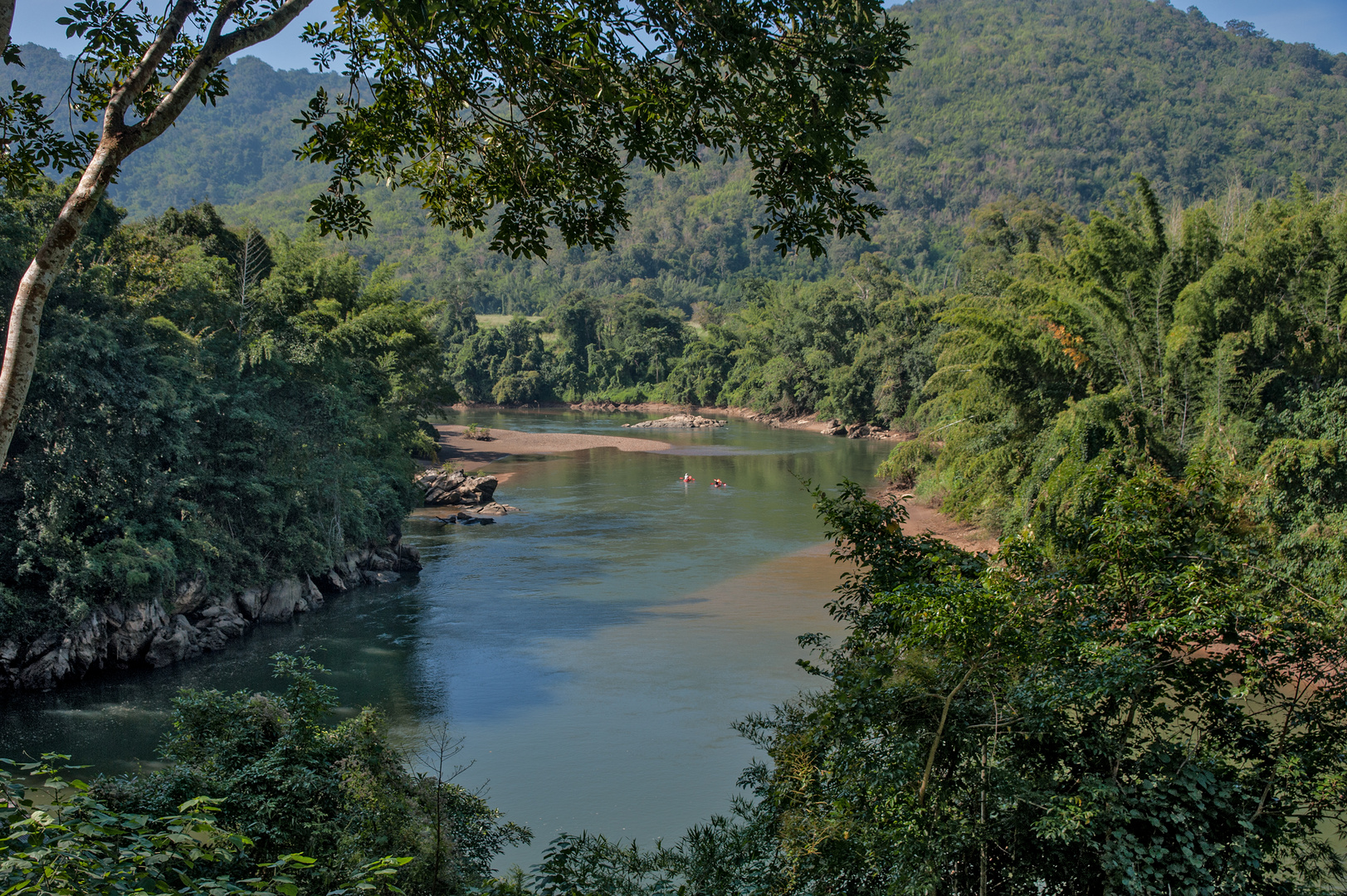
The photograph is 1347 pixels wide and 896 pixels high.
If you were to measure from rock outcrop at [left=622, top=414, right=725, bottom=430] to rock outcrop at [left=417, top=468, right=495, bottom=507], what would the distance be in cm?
2707

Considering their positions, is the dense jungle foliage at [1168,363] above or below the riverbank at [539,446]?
above

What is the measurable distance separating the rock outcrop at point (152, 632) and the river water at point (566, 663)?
309mm

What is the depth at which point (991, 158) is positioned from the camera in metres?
128

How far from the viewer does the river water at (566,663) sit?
11.7 meters

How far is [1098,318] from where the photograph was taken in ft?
60.6

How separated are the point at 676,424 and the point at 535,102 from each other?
5506 centimetres

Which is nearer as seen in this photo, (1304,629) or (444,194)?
(1304,629)

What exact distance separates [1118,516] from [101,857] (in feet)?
18.9

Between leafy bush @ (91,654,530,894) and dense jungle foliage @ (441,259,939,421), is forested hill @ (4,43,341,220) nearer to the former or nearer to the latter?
dense jungle foliage @ (441,259,939,421)

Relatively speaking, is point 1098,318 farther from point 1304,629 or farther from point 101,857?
point 101,857

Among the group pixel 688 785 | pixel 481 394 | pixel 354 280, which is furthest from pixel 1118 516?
pixel 481 394

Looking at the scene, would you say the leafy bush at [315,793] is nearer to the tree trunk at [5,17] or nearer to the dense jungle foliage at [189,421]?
the tree trunk at [5,17]

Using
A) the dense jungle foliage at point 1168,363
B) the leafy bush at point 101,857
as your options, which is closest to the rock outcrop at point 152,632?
the leafy bush at point 101,857

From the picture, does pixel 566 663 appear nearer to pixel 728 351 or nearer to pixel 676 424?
pixel 676 424
